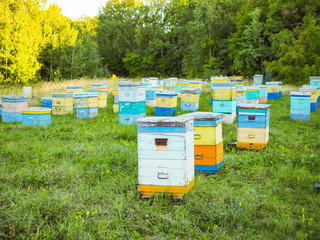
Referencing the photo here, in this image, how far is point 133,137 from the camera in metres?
7.45

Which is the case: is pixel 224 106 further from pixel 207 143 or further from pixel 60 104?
pixel 60 104

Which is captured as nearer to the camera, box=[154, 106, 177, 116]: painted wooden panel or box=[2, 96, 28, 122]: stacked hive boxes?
box=[2, 96, 28, 122]: stacked hive boxes

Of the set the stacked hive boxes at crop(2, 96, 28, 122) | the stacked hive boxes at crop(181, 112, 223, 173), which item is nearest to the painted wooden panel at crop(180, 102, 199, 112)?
the stacked hive boxes at crop(2, 96, 28, 122)

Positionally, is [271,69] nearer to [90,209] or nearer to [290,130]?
[290,130]

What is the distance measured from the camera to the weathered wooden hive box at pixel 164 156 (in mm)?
3979

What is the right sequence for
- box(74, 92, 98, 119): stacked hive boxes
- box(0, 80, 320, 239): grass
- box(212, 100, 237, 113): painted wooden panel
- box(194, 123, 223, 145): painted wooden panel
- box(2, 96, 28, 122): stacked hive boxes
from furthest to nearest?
1. box(74, 92, 98, 119): stacked hive boxes
2. box(212, 100, 237, 113): painted wooden panel
3. box(2, 96, 28, 122): stacked hive boxes
4. box(194, 123, 223, 145): painted wooden panel
5. box(0, 80, 320, 239): grass

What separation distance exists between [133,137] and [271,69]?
2096 cm

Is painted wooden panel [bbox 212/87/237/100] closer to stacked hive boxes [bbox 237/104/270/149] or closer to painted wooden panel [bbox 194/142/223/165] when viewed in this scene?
stacked hive boxes [bbox 237/104/270/149]

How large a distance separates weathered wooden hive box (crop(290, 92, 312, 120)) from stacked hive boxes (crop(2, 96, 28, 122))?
7698mm

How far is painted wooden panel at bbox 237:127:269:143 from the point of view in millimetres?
6488

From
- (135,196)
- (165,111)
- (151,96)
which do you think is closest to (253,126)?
(135,196)

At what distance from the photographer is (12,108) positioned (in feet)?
30.6

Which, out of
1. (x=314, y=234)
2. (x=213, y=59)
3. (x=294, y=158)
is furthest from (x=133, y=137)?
(x=213, y=59)

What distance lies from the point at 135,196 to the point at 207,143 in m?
1.50
